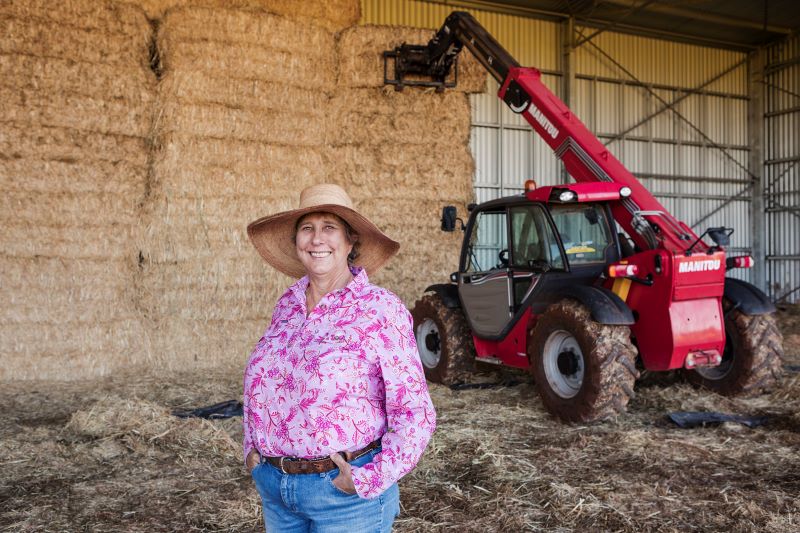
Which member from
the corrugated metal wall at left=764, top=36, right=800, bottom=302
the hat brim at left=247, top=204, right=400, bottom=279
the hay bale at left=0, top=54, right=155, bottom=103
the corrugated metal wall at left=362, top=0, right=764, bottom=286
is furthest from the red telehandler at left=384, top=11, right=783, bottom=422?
the corrugated metal wall at left=764, top=36, right=800, bottom=302

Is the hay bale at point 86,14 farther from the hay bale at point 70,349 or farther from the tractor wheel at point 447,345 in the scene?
the tractor wheel at point 447,345

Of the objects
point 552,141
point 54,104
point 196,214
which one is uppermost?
point 54,104

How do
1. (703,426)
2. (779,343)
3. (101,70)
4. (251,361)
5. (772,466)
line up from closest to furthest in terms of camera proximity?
1. (251,361)
2. (772,466)
3. (703,426)
4. (779,343)
5. (101,70)

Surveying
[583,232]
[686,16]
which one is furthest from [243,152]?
[686,16]

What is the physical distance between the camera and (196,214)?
26.0 feet

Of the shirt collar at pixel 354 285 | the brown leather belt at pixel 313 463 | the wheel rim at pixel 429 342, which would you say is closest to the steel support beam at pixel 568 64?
the wheel rim at pixel 429 342

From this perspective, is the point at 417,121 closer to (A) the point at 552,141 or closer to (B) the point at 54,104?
(A) the point at 552,141

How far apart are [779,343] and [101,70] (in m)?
6.92

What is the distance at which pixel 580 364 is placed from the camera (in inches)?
209

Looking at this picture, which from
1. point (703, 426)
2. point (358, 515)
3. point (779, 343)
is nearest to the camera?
point (358, 515)

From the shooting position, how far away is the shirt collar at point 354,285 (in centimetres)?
198

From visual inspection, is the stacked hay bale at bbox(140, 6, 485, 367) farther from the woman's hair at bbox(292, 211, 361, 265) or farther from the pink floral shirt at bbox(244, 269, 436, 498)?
the pink floral shirt at bbox(244, 269, 436, 498)

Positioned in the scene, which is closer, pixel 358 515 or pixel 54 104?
pixel 358 515

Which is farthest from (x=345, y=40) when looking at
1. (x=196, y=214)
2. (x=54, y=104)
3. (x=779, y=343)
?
(x=779, y=343)
